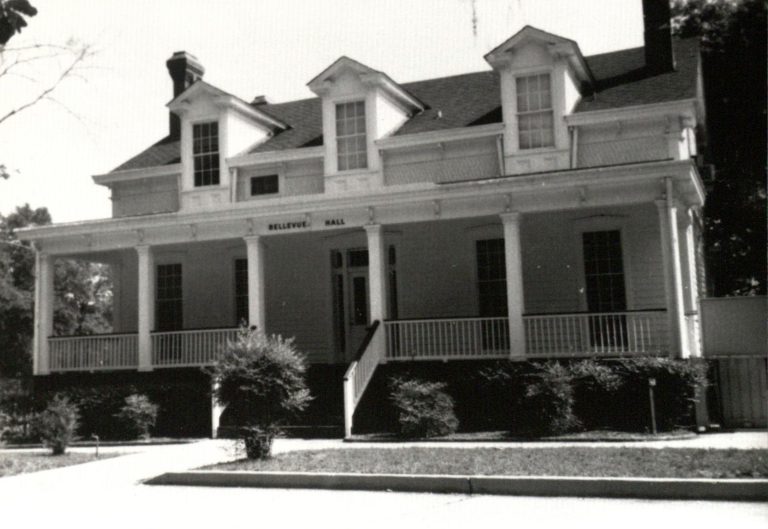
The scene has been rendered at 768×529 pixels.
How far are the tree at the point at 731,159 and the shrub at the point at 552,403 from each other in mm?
9347

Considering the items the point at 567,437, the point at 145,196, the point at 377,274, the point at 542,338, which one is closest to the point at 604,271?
the point at 542,338

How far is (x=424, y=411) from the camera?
1495cm

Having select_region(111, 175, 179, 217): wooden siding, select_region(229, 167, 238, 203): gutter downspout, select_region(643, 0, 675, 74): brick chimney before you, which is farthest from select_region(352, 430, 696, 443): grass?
select_region(111, 175, 179, 217): wooden siding

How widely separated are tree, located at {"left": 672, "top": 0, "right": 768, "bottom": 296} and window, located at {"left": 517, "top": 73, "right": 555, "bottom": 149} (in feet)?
15.0

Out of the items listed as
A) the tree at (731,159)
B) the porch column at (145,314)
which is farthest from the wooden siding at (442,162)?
the porch column at (145,314)

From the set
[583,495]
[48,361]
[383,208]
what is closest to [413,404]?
[383,208]

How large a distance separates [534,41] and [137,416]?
12.0 meters

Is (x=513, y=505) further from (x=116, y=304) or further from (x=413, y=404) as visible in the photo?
(x=116, y=304)

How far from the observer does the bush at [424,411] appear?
14.9 m

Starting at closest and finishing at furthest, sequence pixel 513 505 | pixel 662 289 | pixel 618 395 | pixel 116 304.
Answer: pixel 513 505 < pixel 618 395 < pixel 662 289 < pixel 116 304

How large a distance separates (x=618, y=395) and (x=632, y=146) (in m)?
6.70

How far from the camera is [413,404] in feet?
49.4

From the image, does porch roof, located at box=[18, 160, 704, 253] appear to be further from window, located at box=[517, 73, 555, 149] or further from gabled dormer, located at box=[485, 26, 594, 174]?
window, located at box=[517, 73, 555, 149]

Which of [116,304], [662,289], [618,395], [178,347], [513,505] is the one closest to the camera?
[513,505]
